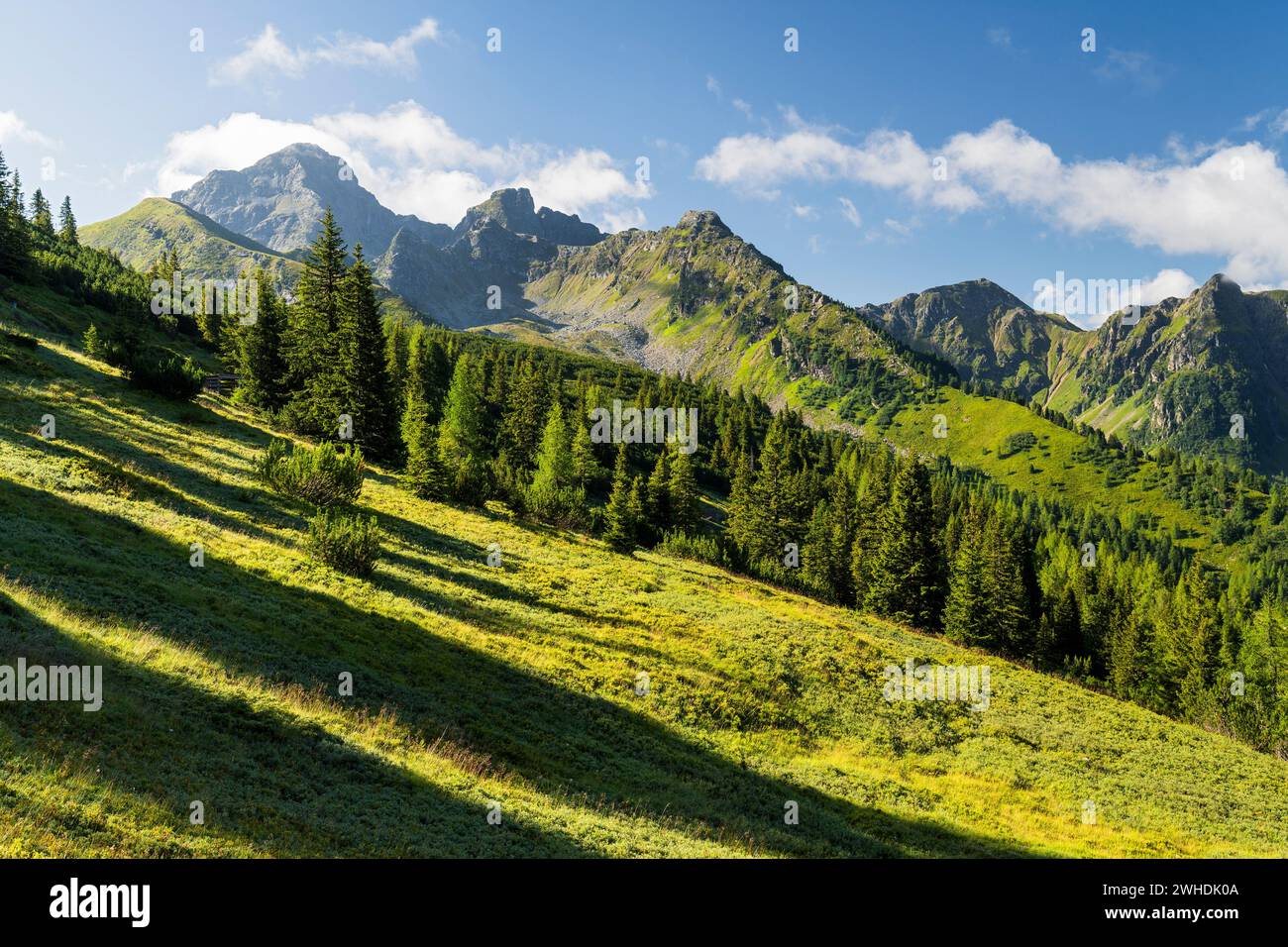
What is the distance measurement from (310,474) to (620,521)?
1150 inches

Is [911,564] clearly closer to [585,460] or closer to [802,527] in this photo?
[802,527]

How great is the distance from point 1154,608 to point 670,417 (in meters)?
92.9

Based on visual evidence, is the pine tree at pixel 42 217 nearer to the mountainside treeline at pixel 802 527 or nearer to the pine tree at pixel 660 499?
the mountainside treeline at pixel 802 527

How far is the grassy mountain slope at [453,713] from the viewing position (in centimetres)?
1039

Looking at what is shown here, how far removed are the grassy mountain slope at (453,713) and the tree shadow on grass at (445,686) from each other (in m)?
0.12

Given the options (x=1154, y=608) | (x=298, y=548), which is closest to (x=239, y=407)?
(x=298, y=548)

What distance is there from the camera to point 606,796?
1555cm

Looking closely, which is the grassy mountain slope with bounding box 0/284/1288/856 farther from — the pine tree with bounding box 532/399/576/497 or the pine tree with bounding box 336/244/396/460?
the pine tree with bounding box 532/399/576/497

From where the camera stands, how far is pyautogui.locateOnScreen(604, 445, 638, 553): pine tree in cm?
5431

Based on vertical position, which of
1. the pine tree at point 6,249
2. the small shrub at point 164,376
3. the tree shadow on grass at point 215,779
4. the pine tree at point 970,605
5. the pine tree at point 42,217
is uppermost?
the pine tree at point 42,217

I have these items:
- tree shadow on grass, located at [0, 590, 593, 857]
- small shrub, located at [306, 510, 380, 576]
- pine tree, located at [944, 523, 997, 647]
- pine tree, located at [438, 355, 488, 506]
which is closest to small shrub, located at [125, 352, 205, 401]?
pine tree, located at [438, 355, 488, 506]

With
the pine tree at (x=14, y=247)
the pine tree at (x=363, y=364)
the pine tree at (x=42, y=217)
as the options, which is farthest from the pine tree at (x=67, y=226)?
the pine tree at (x=363, y=364)

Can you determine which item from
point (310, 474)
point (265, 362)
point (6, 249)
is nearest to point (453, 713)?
point (310, 474)
